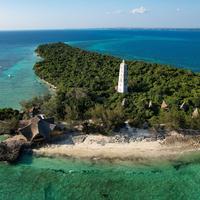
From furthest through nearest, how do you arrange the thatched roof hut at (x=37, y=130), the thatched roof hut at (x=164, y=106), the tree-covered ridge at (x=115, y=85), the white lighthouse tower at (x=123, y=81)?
1. the white lighthouse tower at (x=123, y=81)
2. the thatched roof hut at (x=164, y=106)
3. the tree-covered ridge at (x=115, y=85)
4. the thatched roof hut at (x=37, y=130)

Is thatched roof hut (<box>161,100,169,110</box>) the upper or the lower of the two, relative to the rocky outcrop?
upper

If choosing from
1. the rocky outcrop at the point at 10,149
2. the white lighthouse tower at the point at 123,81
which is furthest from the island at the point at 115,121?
the rocky outcrop at the point at 10,149

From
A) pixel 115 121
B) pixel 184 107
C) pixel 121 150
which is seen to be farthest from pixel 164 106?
pixel 121 150

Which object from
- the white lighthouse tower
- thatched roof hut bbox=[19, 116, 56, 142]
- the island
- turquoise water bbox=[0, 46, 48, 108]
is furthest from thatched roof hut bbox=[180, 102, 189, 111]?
turquoise water bbox=[0, 46, 48, 108]

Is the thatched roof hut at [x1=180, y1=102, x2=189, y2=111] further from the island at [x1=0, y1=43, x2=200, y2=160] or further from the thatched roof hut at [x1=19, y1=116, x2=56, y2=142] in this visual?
the thatched roof hut at [x1=19, y1=116, x2=56, y2=142]

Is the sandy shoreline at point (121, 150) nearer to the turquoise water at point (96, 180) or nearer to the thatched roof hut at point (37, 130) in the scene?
the turquoise water at point (96, 180)

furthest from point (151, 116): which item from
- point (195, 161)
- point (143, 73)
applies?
point (143, 73)
